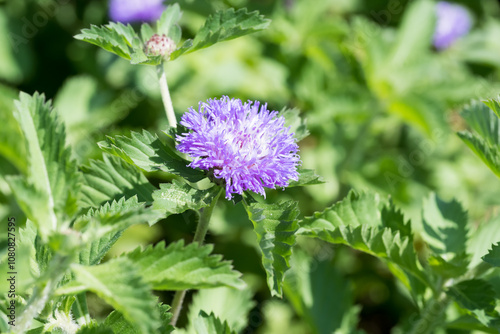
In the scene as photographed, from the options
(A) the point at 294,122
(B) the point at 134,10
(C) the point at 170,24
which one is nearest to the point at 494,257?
(A) the point at 294,122

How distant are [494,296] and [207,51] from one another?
2.49 meters

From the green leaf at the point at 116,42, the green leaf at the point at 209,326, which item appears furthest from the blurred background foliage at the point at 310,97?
the green leaf at the point at 209,326

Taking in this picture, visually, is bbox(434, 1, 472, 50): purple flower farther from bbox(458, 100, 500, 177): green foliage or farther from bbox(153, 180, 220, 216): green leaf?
bbox(153, 180, 220, 216): green leaf

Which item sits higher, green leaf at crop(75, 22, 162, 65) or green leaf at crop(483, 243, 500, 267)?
green leaf at crop(75, 22, 162, 65)

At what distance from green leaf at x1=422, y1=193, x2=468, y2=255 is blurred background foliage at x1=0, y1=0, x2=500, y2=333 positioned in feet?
2.90

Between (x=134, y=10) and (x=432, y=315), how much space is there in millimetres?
2636

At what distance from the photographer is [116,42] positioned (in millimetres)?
1501

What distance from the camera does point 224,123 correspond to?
4.78 feet

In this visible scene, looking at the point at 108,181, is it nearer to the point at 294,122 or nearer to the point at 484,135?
the point at 294,122

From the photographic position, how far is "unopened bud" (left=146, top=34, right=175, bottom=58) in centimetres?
156

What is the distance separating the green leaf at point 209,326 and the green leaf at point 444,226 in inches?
30.4

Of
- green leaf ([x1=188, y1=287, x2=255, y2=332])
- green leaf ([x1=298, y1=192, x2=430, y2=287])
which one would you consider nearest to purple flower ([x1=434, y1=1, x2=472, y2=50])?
green leaf ([x1=298, y1=192, x2=430, y2=287])

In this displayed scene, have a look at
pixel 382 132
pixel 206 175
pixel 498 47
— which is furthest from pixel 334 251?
pixel 498 47

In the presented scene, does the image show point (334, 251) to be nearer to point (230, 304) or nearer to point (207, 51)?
point (230, 304)
